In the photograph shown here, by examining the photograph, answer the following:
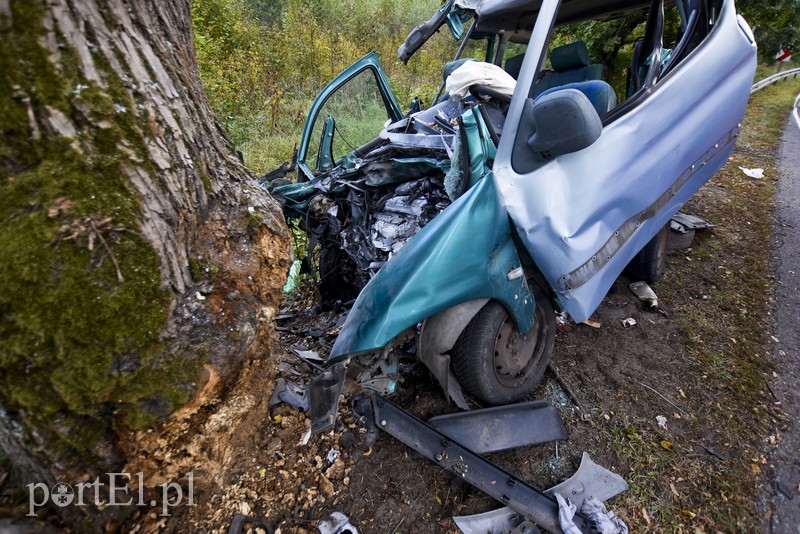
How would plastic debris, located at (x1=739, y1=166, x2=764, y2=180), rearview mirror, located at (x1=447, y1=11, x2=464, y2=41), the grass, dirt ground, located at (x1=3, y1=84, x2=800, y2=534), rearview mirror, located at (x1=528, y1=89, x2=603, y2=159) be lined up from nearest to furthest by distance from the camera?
rearview mirror, located at (x1=528, y1=89, x2=603, y2=159) → dirt ground, located at (x1=3, y1=84, x2=800, y2=534) → the grass → rearview mirror, located at (x1=447, y1=11, x2=464, y2=41) → plastic debris, located at (x1=739, y1=166, x2=764, y2=180)

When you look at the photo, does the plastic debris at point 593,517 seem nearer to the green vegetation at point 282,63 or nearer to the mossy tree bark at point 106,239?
the mossy tree bark at point 106,239

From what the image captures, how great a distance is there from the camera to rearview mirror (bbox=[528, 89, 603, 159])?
1.69 metres

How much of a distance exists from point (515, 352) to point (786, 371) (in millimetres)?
1977

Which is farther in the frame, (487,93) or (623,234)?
(487,93)

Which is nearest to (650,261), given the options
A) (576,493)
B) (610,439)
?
(610,439)

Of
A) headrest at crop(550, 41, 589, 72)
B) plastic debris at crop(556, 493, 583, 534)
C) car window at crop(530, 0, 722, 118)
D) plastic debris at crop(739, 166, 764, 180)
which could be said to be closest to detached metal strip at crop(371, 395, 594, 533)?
plastic debris at crop(556, 493, 583, 534)

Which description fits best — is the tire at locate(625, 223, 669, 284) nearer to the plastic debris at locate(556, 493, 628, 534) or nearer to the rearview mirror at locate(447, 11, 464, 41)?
the plastic debris at locate(556, 493, 628, 534)

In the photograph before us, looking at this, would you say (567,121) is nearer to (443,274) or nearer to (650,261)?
(443,274)

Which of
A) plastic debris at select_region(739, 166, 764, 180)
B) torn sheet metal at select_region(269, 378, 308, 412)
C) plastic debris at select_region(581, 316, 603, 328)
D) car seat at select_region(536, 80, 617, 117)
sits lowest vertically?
plastic debris at select_region(739, 166, 764, 180)

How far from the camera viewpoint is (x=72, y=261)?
48.0 inches

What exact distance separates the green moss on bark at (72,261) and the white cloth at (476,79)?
2086 mm

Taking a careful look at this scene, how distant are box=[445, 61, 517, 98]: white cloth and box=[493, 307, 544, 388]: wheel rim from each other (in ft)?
5.08

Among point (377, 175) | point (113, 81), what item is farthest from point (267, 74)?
point (113, 81)

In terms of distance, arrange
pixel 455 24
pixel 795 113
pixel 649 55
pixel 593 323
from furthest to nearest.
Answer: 1. pixel 795 113
2. pixel 455 24
3. pixel 593 323
4. pixel 649 55
